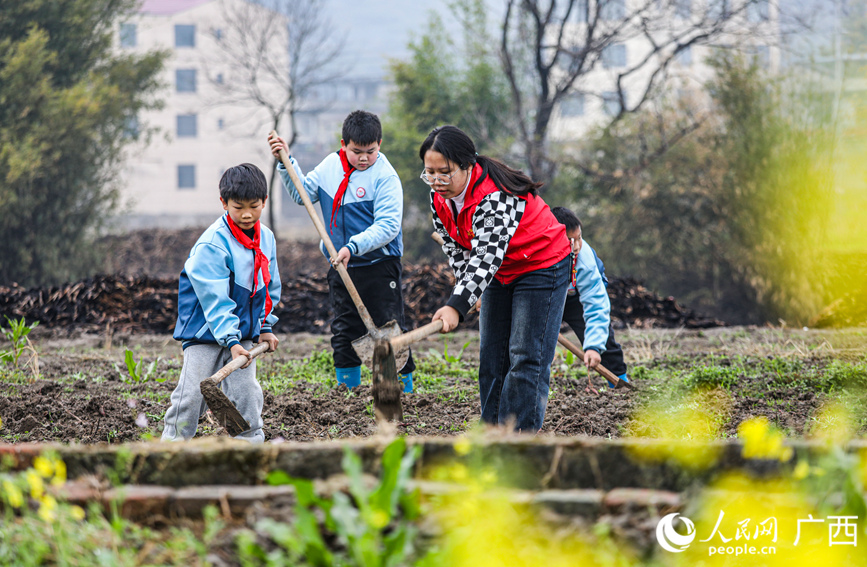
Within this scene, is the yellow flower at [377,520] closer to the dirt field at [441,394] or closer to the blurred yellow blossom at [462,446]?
the blurred yellow blossom at [462,446]

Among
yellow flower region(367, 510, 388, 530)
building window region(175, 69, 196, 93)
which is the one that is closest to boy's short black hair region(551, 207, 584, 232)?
yellow flower region(367, 510, 388, 530)

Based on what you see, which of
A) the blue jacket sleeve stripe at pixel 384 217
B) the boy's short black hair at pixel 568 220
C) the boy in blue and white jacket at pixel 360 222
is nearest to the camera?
the boy's short black hair at pixel 568 220

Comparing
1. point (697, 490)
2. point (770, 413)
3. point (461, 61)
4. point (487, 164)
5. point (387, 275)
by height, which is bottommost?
point (770, 413)

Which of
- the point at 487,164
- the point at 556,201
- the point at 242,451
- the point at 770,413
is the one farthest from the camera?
the point at 556,201

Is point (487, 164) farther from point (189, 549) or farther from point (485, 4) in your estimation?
point (485, 4)

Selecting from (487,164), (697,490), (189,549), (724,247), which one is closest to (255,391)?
(487,164)

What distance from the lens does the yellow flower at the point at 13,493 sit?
188 centimetres

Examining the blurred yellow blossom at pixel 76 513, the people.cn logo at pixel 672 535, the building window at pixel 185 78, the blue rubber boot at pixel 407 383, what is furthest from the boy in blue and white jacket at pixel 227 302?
the building window at pixel 185 78

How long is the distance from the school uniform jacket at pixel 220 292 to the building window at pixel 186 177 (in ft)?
118

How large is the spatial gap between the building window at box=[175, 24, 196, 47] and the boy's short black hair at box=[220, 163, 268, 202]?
35.4 m

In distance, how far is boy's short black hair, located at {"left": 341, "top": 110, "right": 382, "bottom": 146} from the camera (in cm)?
486

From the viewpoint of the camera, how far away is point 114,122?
39.5 feet

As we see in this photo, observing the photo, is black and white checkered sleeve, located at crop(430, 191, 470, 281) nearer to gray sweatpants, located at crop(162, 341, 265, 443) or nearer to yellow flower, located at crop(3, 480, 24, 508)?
gray sweatpants, located at crop(162, 341, 265, 443)

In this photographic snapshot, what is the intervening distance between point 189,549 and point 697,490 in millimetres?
1350
